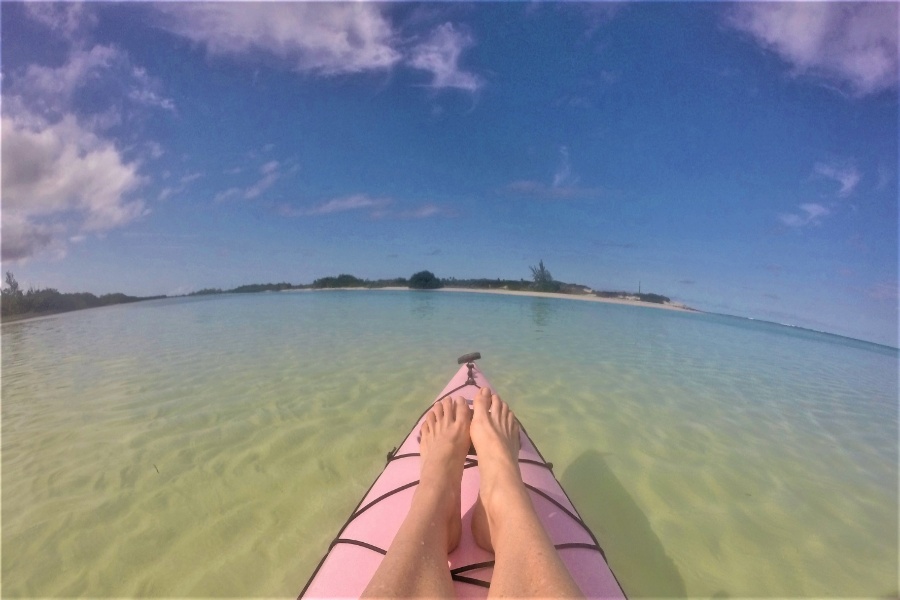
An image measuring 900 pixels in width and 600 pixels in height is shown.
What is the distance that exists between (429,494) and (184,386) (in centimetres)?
468

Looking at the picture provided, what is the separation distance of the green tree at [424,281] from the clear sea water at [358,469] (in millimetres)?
36624

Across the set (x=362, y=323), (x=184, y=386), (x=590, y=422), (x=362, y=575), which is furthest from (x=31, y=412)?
(x=362, y=323)

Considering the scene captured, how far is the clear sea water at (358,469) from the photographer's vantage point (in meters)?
2.04

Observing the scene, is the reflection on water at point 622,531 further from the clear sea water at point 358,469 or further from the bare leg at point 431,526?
the bare leg at point 431,526

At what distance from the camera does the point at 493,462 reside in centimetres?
174

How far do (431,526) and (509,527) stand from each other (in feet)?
0.92

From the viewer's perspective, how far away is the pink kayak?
4.19ft

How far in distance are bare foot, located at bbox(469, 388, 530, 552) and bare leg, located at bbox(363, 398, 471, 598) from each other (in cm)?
9

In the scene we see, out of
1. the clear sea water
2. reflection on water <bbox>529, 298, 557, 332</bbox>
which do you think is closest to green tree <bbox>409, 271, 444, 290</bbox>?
reflection on water <bbox>529, 298, 557, 332</bbox>

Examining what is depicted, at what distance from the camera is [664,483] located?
2787 mm

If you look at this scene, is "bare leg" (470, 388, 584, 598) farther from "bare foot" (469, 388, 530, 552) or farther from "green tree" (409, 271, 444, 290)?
"green tree" (409, 271, 444, 290)

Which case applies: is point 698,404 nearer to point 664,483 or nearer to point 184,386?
point 664,483

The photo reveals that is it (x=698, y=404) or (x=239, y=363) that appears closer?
(x=698, y=404)

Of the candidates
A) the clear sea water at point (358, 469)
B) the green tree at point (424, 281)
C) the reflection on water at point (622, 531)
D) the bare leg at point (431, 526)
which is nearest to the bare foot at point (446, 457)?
the bare leg at point (431, 526)
